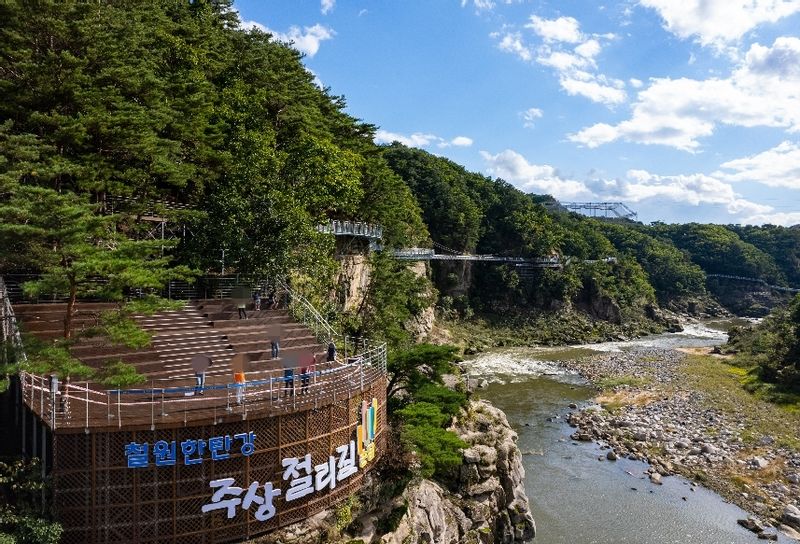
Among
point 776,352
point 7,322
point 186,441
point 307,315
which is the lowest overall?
point 776,352

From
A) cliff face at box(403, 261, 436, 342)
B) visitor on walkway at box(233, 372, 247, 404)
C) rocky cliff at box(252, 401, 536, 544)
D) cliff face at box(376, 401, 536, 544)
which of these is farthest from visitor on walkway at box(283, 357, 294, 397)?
cliff face at box(403, 261, 436, 342)

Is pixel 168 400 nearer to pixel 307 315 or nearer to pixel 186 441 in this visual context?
pixel 186 441

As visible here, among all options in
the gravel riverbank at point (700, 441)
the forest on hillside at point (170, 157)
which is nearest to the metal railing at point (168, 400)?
the forest on hillside at point (170, 157)

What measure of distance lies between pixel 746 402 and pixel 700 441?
1104 centimetres

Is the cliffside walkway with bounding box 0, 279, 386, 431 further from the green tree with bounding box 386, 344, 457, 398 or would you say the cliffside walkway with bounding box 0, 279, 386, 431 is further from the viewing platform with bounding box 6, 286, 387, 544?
the green tree with bounding box 386, 344, 457, 398

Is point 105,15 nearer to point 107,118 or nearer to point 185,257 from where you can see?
point 107,118

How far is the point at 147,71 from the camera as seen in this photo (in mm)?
20484

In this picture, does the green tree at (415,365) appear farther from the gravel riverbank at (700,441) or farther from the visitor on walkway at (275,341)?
the gravel riverbank at (700,441)

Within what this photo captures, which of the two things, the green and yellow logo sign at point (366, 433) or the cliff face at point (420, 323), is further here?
the cliff face at point (420, 323)

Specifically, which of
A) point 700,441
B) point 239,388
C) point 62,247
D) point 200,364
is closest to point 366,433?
point 239,388

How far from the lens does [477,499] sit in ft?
67.0

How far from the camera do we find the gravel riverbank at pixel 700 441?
25688mm

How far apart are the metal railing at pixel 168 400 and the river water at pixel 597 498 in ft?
45.9

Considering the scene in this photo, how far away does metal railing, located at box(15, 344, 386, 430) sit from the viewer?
36.8 feet
